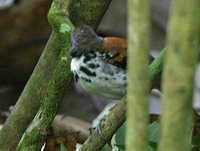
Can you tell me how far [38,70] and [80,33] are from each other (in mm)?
238

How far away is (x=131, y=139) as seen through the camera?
1.30 m

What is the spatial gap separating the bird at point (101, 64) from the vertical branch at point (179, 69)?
1.49m

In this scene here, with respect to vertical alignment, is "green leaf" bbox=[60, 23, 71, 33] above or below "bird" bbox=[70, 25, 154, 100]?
above

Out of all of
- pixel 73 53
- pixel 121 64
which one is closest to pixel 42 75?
pixel 73 53

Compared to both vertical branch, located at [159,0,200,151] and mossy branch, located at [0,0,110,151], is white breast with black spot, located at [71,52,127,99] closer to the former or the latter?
mossy branch, located at [0,0,110,151]

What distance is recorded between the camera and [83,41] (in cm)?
281

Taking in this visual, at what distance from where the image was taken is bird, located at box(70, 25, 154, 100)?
278 cm

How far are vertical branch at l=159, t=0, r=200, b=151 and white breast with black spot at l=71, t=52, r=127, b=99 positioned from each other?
59.6 inches

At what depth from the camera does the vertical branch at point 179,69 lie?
1204 mm

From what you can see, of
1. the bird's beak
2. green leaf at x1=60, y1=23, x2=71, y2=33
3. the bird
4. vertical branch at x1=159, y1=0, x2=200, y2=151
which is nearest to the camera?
vertical branch at x1=159, y1=0, x2=200, y2=151

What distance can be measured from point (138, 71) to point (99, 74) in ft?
5.07

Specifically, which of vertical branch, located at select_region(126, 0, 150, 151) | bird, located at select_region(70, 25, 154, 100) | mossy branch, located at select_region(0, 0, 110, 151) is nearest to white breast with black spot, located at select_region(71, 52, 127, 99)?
bird, located at select_region(70, 25, 154, 100)

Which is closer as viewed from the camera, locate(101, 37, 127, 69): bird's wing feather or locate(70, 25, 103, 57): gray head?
locate(70, 25, 103, 57): gray head

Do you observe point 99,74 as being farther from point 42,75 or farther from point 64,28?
point 64,28
